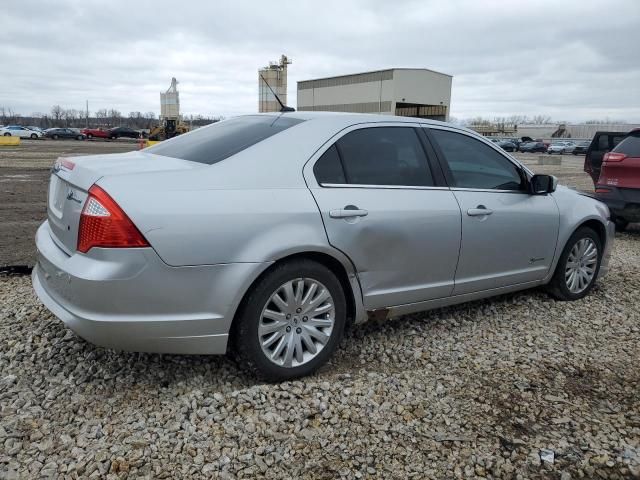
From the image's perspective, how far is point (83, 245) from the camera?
2754mm

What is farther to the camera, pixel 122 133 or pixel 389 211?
pixel 122 133

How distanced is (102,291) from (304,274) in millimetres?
1074

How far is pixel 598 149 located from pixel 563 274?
593 centimetres

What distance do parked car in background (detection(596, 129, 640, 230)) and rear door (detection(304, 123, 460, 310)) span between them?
16.7ft

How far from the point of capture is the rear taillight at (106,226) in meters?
2.63

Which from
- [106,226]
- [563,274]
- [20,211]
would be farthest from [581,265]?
[20,211]

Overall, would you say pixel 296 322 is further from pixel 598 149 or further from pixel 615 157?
pixel 598 149

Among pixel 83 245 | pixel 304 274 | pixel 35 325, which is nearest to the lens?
pixel 83 245

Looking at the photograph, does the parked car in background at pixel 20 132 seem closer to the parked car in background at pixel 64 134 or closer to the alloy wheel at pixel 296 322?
the parked car in background at pixel 64 134

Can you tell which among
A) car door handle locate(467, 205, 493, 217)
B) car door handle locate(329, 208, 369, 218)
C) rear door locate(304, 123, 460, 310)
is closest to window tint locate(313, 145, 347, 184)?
rear door locate(304, 123, 460, 310)

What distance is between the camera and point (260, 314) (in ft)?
9.81

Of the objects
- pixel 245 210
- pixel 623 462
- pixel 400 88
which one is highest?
pixel 400 88

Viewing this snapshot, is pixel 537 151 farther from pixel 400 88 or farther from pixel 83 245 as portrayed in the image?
pixel 83 245

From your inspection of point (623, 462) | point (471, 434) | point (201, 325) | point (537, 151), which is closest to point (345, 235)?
point (201, 325)
